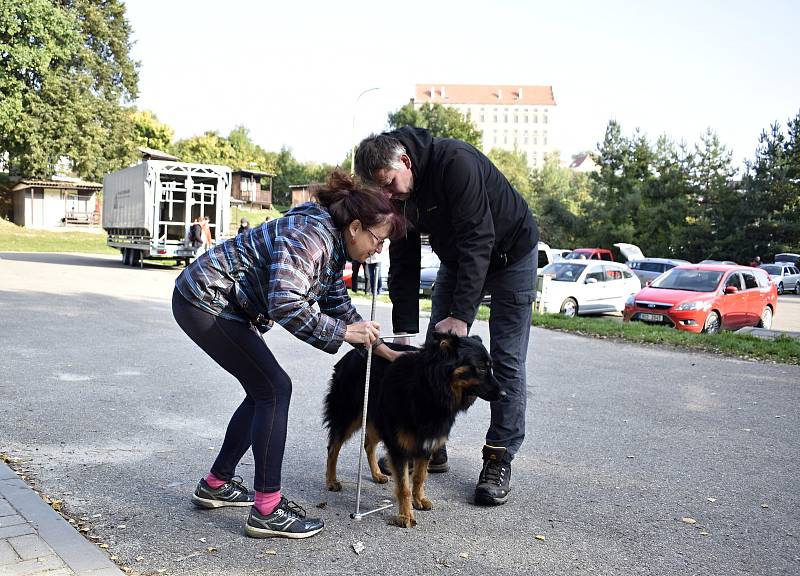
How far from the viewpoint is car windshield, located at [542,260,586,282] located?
59.8 ft

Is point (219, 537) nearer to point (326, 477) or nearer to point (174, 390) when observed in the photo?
point (326, 477)

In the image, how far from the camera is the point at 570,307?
17.9 m

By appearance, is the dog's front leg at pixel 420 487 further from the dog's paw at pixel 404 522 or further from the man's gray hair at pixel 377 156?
the man's gray hair at pixel 377 156

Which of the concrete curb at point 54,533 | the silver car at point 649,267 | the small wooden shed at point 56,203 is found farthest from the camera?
the small wooden shed at point 56,203

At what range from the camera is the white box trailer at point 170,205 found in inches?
1023

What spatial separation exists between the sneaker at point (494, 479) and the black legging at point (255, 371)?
4.08 feet

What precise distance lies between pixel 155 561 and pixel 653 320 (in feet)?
42.9

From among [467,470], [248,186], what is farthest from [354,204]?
[248,186]

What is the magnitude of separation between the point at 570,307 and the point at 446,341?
14697 millimetres

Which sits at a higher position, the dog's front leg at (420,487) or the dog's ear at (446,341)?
the dog's ear at (446,341)

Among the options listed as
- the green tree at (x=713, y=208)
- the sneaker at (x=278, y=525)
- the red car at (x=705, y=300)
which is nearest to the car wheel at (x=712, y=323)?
the red car at (x=705, y=300)

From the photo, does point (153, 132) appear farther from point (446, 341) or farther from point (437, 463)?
point (446, 341)

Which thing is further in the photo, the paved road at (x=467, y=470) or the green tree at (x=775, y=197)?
the green tree at (x=775, y=197)

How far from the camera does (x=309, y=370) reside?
846 cm
